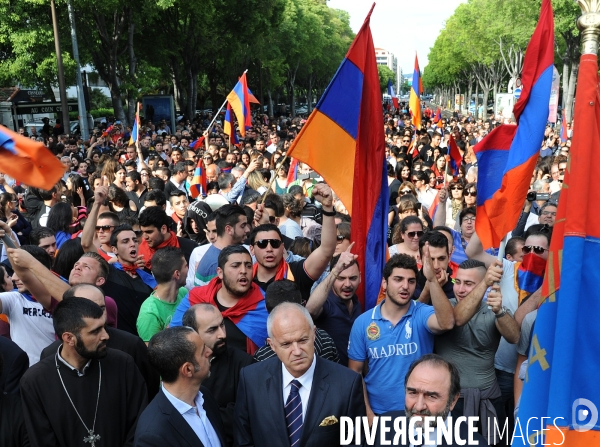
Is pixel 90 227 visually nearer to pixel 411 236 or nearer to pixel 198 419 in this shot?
pixel 411 236

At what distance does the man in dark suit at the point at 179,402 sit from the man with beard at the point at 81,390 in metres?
0.44

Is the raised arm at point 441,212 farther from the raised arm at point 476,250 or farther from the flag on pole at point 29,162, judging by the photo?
the flag on pole at point 29,162

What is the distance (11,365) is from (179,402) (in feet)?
4.58

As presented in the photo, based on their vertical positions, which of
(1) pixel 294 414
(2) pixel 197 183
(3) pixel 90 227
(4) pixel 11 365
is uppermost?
(3) pixel 90 227

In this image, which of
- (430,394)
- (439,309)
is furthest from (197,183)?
(430,394)

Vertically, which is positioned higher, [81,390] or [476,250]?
[476,250]

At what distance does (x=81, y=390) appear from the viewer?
3.96 m

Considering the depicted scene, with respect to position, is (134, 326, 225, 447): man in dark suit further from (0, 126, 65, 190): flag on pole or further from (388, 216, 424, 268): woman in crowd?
(388, 216, 424, 268): woman in crowd

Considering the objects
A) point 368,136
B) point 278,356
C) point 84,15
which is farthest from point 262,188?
point 84,15

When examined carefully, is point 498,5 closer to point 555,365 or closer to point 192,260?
point 192,260

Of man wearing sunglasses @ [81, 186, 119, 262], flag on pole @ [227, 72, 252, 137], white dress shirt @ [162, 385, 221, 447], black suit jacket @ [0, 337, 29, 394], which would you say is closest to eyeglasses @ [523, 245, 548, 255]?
white dress shirt @ [162, 385, 221, 447]

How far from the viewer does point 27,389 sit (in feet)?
12.8

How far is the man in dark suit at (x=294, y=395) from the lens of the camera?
374 cm

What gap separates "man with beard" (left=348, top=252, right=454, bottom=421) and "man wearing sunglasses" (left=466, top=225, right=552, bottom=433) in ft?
2.04
